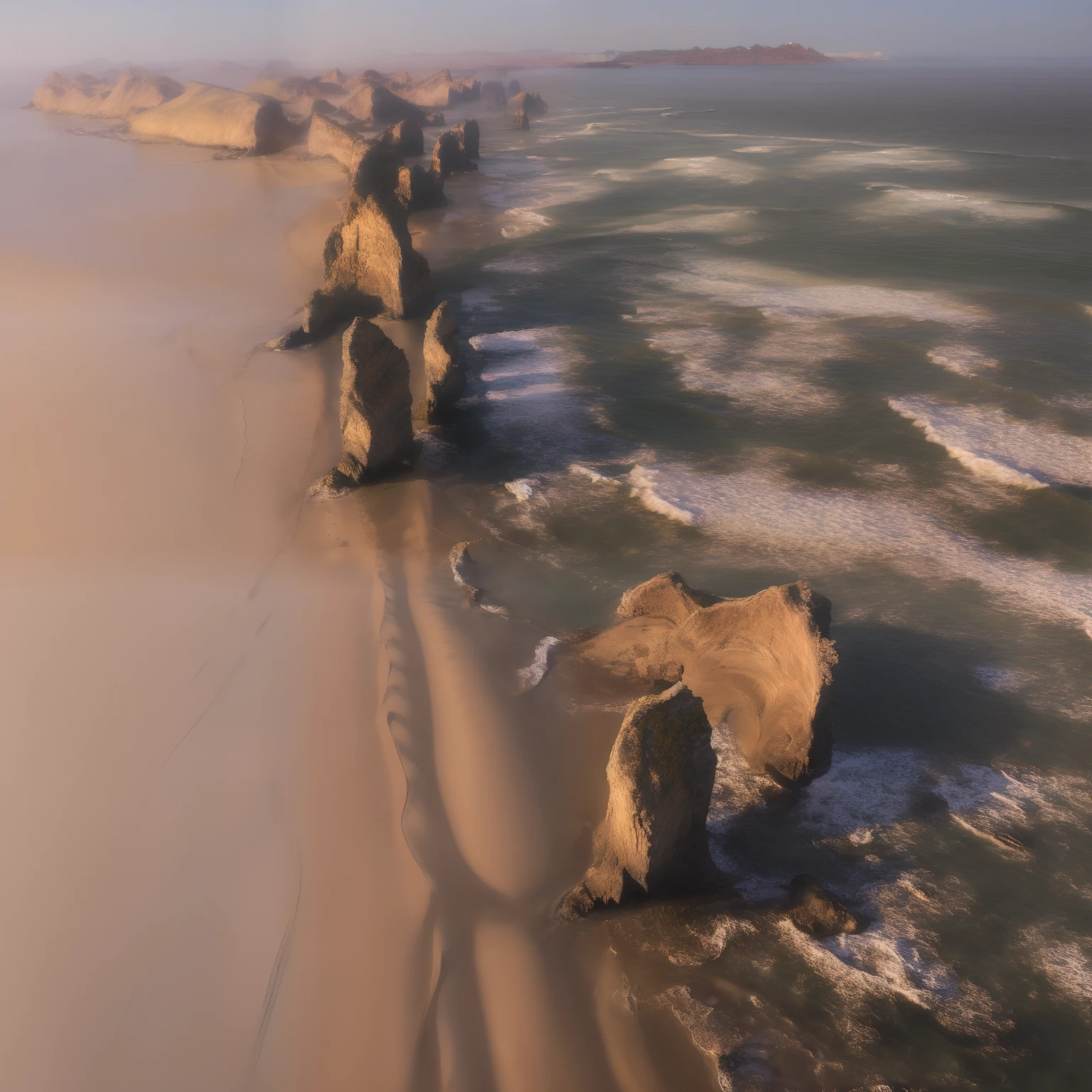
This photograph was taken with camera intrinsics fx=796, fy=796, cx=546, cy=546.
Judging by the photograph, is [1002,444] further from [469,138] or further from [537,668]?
[469,138]

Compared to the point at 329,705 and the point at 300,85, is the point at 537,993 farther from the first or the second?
the point at 300,85

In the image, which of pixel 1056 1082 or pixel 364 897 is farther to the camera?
pixel 364 897

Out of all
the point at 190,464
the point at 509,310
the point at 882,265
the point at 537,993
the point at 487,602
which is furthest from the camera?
the point at 882,265

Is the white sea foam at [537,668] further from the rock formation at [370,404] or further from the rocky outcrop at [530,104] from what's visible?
the rocky outcrop at [530,104]

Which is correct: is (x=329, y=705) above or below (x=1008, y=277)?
below

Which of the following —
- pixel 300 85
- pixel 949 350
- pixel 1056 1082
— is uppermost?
pixel 300 85

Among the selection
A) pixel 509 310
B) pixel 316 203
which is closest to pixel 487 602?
pixel 509 310

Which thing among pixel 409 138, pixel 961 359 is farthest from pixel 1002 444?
pixel 409 138

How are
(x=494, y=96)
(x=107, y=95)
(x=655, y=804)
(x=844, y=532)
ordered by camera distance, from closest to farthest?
(x=655, y=804)
(x=844, y=532)
(x=107, y=95)
(x=494, y=96)

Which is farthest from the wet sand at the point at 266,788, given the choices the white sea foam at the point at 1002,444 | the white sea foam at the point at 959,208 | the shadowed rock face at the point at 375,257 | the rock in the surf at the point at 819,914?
the white sea foam at the point at 959,208
